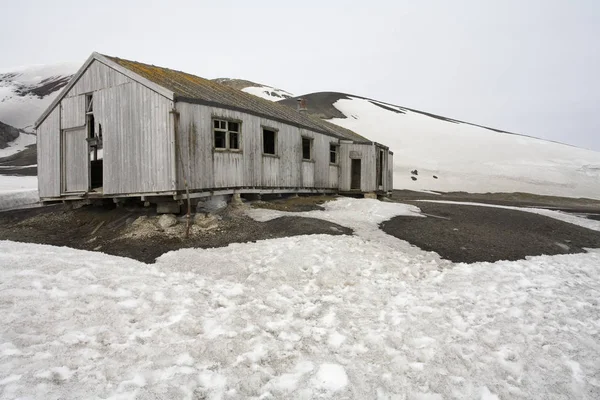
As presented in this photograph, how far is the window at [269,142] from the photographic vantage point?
58.2ft

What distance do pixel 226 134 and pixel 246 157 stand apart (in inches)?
56.4

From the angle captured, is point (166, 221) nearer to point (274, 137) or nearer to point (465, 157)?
point (274, 137)

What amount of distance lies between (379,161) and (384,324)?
20589 millimetres

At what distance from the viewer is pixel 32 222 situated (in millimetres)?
15852

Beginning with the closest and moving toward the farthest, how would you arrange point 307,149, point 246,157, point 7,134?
point 246,157
point 307,149
point 7,134

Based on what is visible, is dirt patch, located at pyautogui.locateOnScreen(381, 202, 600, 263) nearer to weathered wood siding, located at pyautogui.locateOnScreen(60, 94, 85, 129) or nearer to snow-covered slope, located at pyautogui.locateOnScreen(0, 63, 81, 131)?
weathered wood siding, located at pyautogui.locateOnScreen(60, 94, 85, 129)

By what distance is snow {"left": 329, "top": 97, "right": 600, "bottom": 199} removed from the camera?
4162 cm

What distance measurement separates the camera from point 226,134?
1439 cm

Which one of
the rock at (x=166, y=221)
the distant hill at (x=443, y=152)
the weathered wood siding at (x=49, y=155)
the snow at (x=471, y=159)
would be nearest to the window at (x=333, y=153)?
the rock at (x=166, y=221)

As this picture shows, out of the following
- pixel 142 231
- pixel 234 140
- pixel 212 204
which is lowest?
pixel 142 231

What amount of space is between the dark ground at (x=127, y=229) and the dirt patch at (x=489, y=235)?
2585 mm

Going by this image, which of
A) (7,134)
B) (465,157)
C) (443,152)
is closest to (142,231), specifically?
(465,157)

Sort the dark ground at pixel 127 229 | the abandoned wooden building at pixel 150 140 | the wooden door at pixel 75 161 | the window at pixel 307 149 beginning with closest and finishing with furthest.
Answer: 1. the dark ground at pixel 127 229
2. the abandoned wooden building at pixel 150 140
3. the wooden door at pixel 75 161
4. the window at pixel 307 149

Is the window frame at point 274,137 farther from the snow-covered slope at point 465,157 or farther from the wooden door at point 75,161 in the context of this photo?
the snow-covered slope at point 465,157
